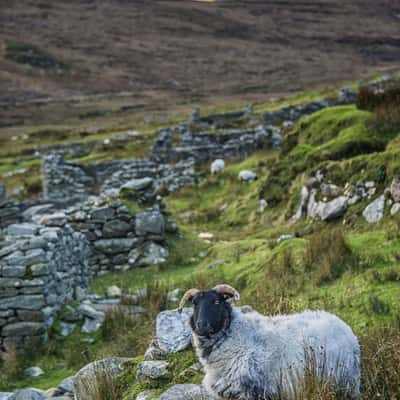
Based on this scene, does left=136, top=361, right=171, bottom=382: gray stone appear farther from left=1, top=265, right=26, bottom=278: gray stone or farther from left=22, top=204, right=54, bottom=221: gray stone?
left=22, top=204, right=54, bottom=221: gray stone

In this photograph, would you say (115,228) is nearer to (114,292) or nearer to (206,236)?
(206,236)

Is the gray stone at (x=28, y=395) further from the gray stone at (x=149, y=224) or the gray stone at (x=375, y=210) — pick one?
the gray stone at (x=149, y=224)

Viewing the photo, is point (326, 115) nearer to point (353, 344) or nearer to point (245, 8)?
point (353, 344)

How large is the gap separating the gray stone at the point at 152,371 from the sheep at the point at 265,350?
2.87 feet

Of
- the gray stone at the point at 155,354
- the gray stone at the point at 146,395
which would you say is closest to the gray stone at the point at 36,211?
the gray stone at the point at 155,354

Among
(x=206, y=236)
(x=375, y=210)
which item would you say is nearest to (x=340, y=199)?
(x=375, y=210)

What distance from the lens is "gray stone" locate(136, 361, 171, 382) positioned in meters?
5.52

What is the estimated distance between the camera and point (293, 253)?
28.7ft

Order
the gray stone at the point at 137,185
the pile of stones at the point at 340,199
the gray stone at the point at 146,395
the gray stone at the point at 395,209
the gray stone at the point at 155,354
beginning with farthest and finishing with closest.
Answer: the gray stone at the point at 137,185, the pile of stones at the point at 340,199, the gray stone at the point at 395,209, the gray stone at the point at 155,354, the gray stone at the point at 146,395

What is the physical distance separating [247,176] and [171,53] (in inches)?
3835

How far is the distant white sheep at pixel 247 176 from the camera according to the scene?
19.4m

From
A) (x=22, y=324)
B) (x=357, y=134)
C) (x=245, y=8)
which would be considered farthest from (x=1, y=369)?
(x=245, y=8)

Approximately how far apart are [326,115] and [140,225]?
7262 millimetres

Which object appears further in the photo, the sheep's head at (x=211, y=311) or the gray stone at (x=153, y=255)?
the gray stone at (x=153, y=255)
